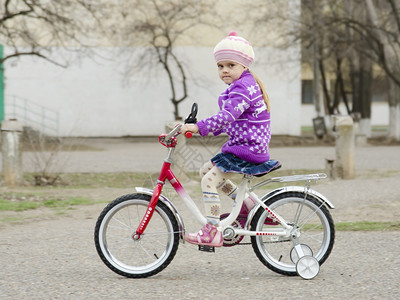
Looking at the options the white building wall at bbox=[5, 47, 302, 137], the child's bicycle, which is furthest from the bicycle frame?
the white building wall at bbox=[5, 47, 302, 137]

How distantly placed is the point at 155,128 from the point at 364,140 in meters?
8.21

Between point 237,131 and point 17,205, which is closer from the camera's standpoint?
point 237,131

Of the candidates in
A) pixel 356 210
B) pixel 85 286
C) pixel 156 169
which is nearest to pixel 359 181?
pixel 356 210

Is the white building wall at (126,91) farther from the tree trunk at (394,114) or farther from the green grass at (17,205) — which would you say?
the green grass at (17,205)

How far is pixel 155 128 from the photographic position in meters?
27.2

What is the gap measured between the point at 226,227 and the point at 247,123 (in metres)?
0.74

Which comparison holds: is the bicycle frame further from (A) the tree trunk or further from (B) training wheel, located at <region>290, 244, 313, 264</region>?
(A) the tree trunk

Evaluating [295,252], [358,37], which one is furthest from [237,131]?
[358,37]

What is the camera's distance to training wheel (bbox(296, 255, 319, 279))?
4.74m

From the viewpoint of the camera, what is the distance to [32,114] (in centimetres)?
2609

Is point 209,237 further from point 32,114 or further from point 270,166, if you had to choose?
point 32,114

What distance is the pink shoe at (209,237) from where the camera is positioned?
15.5 feet

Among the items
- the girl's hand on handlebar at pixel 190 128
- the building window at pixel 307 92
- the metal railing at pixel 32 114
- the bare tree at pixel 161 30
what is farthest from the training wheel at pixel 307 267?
the building window at pixel 307 92

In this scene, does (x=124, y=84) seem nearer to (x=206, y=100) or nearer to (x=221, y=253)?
(x=206, y=100)
